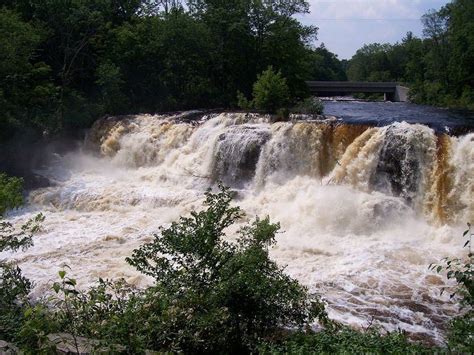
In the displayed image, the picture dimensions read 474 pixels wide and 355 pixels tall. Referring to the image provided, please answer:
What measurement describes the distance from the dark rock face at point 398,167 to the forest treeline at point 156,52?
1033 cm

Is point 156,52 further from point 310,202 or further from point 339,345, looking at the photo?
point 339,345

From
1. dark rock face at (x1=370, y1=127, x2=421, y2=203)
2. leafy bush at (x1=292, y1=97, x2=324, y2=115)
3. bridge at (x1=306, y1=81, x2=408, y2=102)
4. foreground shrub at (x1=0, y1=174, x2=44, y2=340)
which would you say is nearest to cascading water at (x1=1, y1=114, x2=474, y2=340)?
dark rock face at (x1=370, y1=127, x2=421, y2=203)

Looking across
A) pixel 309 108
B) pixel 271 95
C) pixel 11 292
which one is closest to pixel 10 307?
pixel 11 292

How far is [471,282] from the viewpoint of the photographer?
13.1 feet

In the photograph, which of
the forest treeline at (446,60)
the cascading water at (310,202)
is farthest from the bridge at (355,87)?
the cascading water at (310,202)

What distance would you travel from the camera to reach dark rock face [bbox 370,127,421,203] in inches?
495

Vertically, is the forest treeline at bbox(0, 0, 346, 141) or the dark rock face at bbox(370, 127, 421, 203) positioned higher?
the forest treeline at bbox(0, 0, 346, 141)

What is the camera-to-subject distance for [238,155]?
15.4 metres

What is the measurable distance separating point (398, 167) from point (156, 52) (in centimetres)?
1407

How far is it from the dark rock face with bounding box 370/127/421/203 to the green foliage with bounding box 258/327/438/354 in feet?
25.3

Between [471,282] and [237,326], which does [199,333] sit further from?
[471,282]

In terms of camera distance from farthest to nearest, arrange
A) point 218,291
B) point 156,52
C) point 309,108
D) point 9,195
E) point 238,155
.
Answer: point 156,52, point 309,108, point 238,155, point 9,195, point 218,291

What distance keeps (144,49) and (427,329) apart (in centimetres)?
1856

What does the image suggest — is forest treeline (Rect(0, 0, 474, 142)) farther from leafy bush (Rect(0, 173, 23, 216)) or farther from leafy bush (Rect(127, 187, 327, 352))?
leafy bush (Rect(127, 187, 327, 352))
